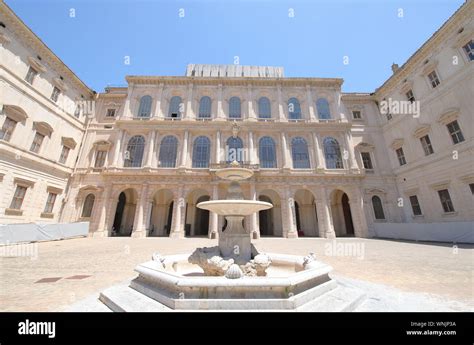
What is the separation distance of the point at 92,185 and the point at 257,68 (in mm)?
27101


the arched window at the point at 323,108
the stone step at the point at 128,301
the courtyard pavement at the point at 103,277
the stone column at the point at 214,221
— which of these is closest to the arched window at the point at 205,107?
the stone column at the point at 214,221

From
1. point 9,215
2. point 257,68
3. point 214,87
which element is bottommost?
point 9,215

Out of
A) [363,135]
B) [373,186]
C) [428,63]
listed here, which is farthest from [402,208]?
[428,63]

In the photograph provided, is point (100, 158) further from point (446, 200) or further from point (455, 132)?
point (455, 132)

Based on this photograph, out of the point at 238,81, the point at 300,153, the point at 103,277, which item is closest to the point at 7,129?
the point at 103,277

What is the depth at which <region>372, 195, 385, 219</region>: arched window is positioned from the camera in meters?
18.5

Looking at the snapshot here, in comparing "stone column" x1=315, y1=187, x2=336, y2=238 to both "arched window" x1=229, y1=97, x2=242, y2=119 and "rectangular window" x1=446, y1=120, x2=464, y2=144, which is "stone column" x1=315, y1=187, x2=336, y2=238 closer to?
"rectangular window" x1=446, y1=120, x2=464, y2=144

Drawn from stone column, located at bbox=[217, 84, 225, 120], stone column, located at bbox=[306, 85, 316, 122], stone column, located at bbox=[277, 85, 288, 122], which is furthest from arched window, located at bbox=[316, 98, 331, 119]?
stone column, located at bbox=[217, 84, 225, 120]

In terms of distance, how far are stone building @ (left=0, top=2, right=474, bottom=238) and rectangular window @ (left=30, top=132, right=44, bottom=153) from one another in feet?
0.39

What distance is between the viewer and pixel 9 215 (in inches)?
514

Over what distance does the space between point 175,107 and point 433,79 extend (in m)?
23.4

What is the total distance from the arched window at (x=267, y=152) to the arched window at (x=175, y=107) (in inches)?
377
